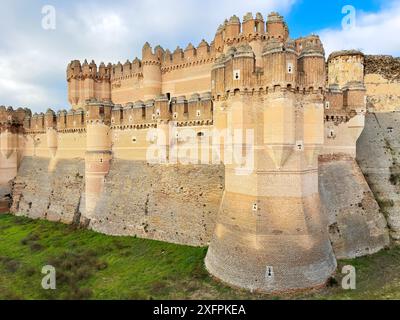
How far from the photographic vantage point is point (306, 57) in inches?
588

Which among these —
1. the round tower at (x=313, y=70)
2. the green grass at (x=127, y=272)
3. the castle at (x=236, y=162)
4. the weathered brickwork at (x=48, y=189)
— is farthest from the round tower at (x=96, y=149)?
the round tower at (x=313, y=70)

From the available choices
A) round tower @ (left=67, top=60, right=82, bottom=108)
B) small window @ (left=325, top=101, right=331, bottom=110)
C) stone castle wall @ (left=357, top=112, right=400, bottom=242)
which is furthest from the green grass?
round tower @ (left=67, top=60, right=82, bottom=108)

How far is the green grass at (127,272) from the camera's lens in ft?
47.0

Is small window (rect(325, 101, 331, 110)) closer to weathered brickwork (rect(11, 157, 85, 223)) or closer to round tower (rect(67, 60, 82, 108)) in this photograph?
weathered brickwork (rect(11, 157, 85, 223))

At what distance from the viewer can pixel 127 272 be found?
1711 cm

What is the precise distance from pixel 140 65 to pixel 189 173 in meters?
17.9

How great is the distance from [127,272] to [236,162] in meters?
8.53

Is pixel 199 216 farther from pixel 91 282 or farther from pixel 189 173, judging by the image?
pixel 91 282

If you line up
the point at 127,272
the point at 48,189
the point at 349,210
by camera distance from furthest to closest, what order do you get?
1. the point at 48,189
2. the point at 349,210
3. the point at 127,272

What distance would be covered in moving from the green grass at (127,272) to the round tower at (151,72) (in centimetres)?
1531

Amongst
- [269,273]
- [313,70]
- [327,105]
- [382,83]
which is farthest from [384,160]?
[269,273]

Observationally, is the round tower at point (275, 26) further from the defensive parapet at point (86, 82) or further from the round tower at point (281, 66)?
the defensive parapet at point (86, 82)

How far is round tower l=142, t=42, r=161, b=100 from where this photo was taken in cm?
3128

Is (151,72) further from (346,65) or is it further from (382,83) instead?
(382,83)
